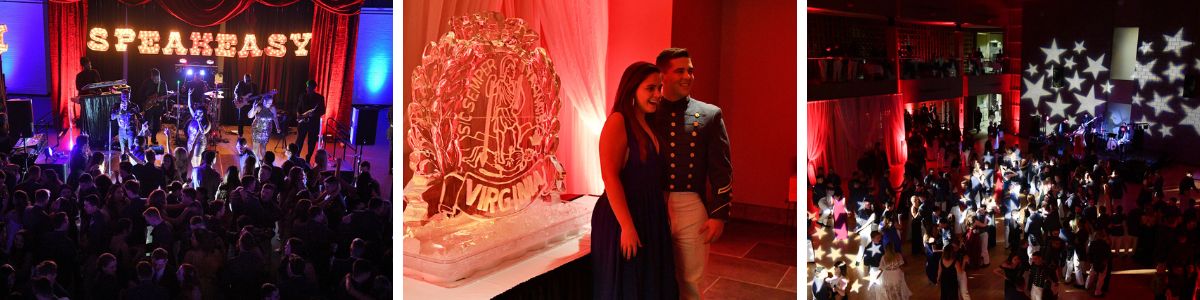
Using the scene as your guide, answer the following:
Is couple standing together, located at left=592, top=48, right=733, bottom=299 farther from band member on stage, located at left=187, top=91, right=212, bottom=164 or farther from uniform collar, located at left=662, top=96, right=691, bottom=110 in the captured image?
band member on stage, located at left=187, top=91, right=212, bottom=164

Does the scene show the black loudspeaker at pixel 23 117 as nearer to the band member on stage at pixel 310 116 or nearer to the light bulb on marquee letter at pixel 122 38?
the light bulb on marquee letter at pixel 122 38

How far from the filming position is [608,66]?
376 cm

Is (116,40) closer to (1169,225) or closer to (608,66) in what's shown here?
(608,66)

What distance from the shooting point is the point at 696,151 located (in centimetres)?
296

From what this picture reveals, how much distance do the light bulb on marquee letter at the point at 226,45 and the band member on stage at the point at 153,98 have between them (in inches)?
11.9

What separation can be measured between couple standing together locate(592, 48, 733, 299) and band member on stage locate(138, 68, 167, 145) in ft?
7.64

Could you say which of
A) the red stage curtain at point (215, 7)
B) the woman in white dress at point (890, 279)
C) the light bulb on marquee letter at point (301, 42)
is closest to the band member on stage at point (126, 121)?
the red stage curtain at point (215, 7)

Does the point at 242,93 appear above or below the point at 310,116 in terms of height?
above

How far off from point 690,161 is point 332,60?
2.15 m

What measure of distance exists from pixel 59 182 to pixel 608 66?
8.94 ft

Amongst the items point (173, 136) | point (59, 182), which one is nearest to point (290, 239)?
point (173, 136)

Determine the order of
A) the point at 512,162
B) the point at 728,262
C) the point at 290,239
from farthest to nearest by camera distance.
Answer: the point at 290,239, the point at 512,162, the point at 728,262

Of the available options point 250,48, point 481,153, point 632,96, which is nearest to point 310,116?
point 250,48

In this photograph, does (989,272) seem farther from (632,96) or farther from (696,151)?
(632,96)
